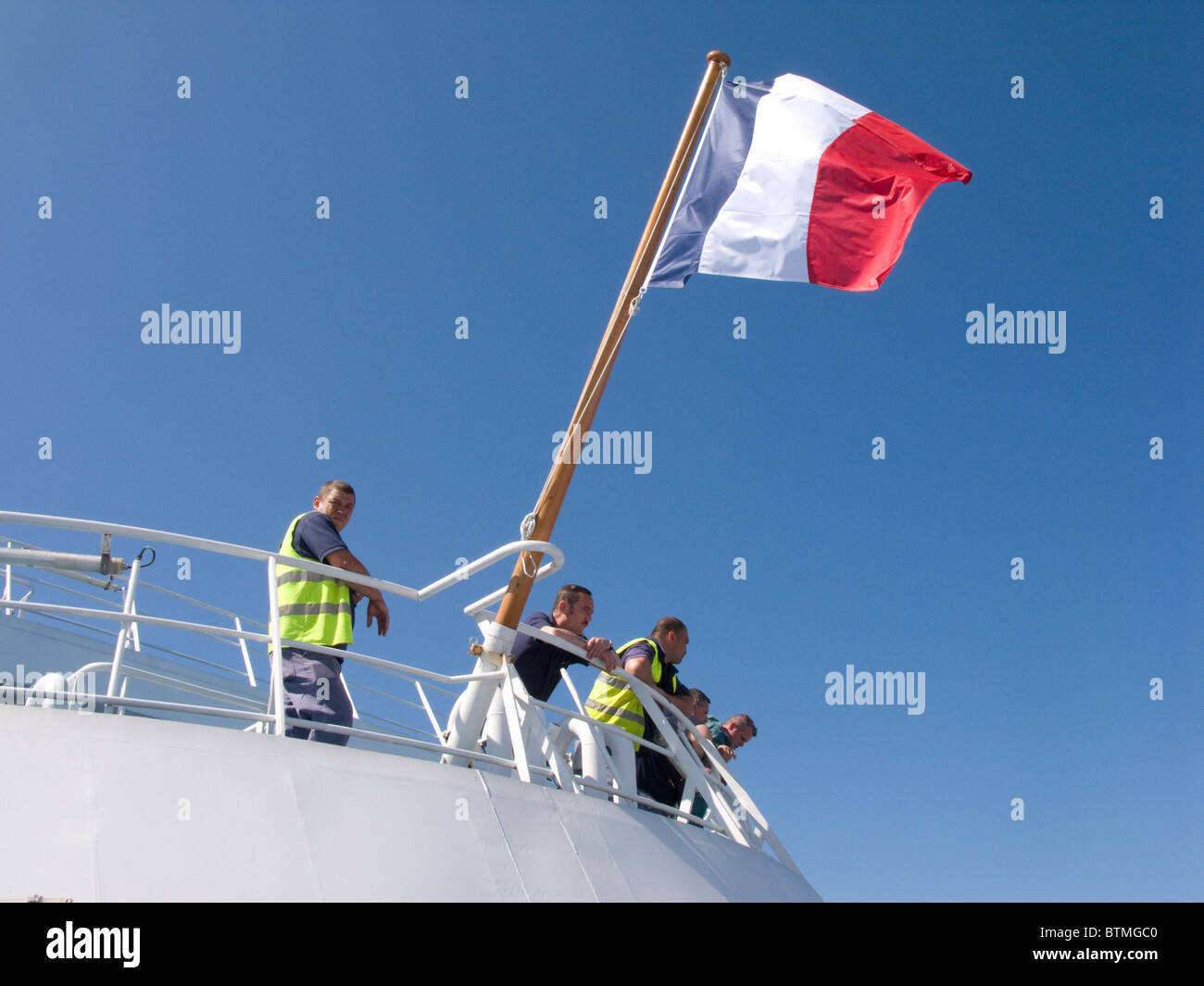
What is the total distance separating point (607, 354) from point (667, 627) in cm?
250

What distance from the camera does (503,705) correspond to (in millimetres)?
5445

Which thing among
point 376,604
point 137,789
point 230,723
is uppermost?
point 376,604

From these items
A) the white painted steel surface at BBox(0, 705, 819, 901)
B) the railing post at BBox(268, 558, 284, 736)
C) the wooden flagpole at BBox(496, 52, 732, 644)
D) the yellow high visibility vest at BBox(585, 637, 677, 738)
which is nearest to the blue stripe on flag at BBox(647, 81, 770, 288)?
the wooden flagpole at BBox(496, 52, 732, 644)

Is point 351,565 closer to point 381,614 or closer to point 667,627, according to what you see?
point 381,614

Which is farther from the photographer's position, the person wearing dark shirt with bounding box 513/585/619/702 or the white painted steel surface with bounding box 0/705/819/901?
the person wearing dark shirt with bounding box 513/585/619/702

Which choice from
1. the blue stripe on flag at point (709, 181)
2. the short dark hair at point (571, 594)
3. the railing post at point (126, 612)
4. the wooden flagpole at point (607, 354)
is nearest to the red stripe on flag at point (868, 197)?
the blue stripe on flag at point (709, 181)

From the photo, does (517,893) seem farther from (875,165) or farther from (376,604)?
(875,165)

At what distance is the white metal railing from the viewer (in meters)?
4.46

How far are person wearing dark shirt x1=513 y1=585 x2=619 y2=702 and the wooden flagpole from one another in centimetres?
61

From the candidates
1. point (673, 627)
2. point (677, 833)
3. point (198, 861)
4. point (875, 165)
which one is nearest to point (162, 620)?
point (198, 861)

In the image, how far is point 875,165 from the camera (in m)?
8.01

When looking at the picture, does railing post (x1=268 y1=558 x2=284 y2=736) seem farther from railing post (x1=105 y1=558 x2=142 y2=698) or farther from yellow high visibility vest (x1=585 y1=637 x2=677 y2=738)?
yellow high visibility vest (x1=585 y1=637 x2=677 y2=738)

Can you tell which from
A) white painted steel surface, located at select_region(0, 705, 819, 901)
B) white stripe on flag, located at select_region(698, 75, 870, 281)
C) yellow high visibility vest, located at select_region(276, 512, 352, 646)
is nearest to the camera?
white painted steel surface, located at select_region(0, 705, 819, 901)
